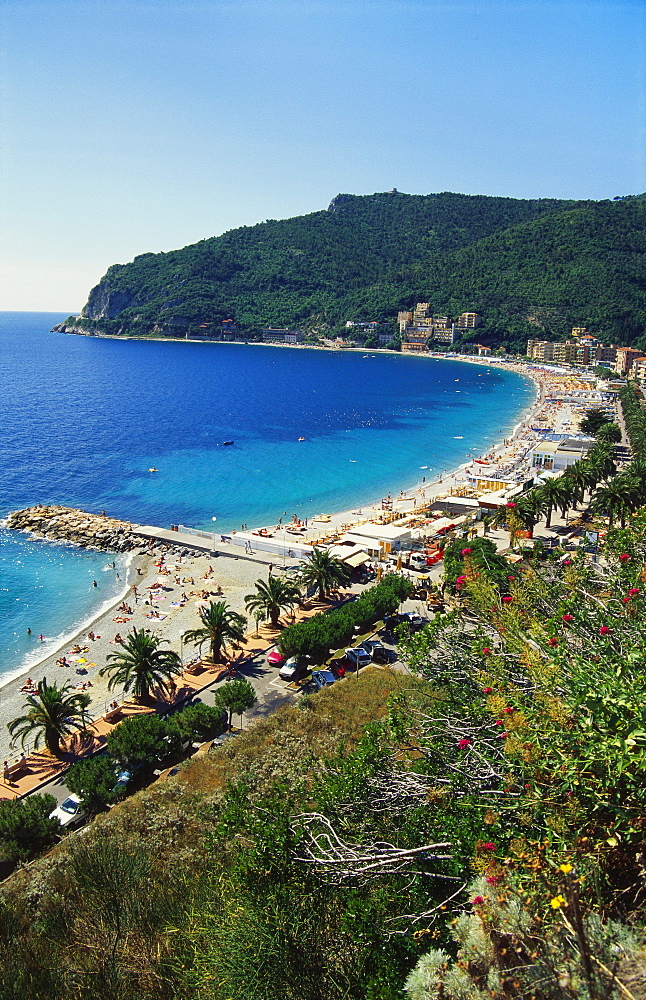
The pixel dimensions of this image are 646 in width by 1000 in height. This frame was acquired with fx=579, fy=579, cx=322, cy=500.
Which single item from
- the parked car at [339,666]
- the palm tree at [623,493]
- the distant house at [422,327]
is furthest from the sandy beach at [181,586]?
the distant house at [422,327]

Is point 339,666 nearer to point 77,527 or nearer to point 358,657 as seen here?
point 358,657

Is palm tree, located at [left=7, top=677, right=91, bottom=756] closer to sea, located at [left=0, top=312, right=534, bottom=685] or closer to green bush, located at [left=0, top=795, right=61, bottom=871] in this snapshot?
green bush, located at [left=0, top=795, right=61, bottom=871]

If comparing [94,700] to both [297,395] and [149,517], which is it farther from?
[297,395]

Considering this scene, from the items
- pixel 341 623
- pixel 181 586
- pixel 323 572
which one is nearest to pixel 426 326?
pixel 181 586

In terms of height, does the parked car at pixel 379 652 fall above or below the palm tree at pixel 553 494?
below

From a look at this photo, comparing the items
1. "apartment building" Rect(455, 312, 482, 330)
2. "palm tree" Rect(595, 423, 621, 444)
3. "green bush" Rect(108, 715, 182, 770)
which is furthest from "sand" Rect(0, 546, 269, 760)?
"apartment building" Rect(455, 312, 482, 330)

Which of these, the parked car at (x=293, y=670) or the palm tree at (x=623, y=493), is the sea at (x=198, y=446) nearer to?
the parked car at (x=293, y=670)
